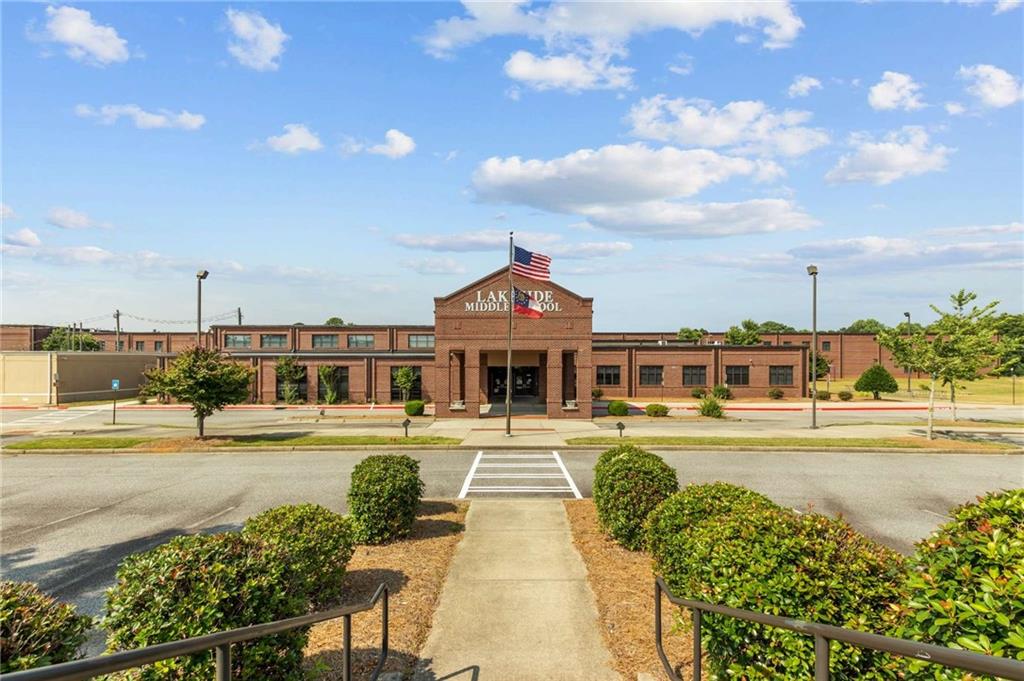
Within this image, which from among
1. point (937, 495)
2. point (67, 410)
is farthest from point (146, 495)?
point (67, 410)

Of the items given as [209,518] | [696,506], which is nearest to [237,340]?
[209,518]

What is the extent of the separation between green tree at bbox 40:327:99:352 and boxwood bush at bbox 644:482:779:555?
103 m

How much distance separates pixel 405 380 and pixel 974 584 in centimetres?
4627

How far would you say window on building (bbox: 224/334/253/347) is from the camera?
65375 millimetres

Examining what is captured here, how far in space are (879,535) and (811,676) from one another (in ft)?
33.6

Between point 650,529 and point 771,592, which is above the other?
point 771,592

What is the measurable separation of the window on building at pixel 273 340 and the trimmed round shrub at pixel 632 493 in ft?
200

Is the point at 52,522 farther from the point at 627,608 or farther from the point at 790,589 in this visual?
the point at 790,589

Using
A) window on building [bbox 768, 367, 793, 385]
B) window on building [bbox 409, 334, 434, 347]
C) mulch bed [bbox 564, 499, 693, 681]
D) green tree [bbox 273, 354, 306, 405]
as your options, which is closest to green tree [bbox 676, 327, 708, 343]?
window on building [bbox 768, 367, 793, 385]

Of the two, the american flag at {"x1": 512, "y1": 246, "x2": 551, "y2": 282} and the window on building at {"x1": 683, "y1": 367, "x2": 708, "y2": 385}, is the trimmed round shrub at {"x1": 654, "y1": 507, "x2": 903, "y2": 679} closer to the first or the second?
the american flag at {"x1": 512, "y1": 246, "x2": 551, "y2": 282}

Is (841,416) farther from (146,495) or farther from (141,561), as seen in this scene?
(141,561)

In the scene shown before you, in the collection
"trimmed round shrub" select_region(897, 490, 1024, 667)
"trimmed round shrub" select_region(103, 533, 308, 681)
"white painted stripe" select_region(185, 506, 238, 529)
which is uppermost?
"trimmed round shrub" select_region(897, 490, 1024, 667)

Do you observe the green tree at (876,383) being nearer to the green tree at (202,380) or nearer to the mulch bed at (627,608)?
the mulch bed at (627,608)

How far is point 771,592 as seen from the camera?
16.7 feet
